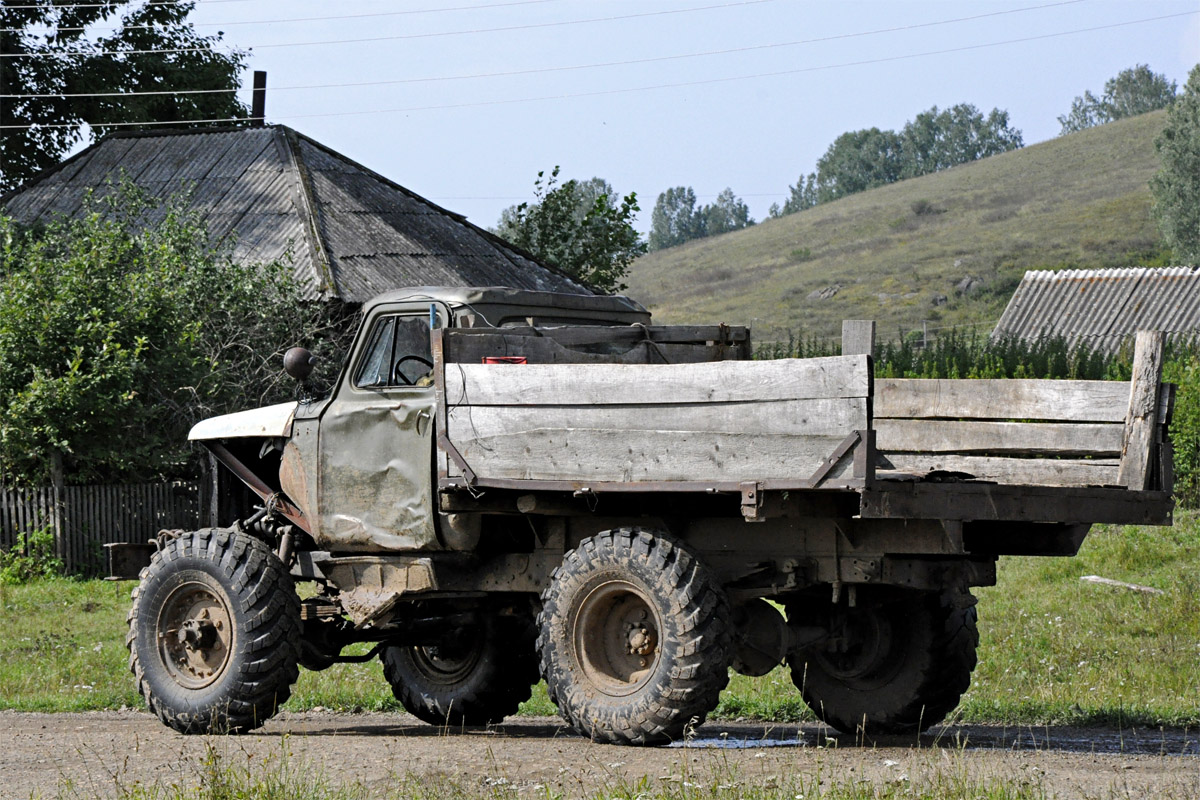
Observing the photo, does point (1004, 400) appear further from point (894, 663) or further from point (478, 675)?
point (478, 675)

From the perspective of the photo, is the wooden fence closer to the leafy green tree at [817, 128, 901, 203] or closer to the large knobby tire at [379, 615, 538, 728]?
the large knobby tire at [379, 615, 538, 728]

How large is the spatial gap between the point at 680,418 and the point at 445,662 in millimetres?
3568

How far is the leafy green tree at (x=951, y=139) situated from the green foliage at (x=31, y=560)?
361 feet

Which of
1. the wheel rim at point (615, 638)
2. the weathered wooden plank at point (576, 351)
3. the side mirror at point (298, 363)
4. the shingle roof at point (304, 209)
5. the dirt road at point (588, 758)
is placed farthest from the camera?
the shingle roof at point (304, 209)

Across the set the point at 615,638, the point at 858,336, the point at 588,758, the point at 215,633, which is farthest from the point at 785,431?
the point at 215,633

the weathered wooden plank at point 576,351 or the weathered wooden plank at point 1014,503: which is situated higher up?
the weathered wooden plank at point 576,351

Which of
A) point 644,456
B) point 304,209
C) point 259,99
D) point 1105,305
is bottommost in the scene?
point 644,456

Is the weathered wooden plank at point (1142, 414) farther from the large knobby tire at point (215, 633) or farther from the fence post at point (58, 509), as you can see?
the fence post at point (58, 509)

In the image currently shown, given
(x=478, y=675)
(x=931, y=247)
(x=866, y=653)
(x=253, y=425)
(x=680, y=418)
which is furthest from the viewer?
(x=931, y=247)

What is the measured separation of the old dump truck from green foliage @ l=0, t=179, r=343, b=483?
10.6 m

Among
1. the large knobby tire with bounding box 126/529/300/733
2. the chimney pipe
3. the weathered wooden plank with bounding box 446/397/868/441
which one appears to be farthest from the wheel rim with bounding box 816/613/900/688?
the chimney pipe

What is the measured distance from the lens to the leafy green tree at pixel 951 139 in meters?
127

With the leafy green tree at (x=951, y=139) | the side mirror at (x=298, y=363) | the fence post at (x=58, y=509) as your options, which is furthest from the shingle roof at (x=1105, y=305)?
the leafy green tree at (x=951, y=139)

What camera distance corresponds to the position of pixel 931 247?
80.6 m
